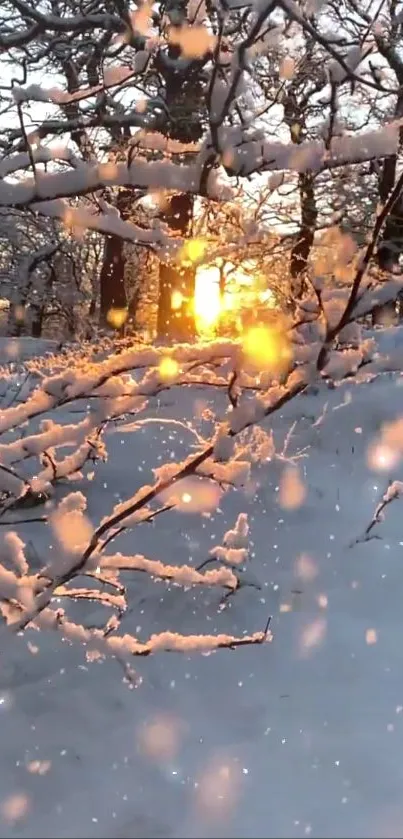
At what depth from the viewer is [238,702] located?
3152 millimetres

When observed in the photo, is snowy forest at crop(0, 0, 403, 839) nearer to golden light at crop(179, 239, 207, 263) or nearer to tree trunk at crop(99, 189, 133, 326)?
golden light at crop(179, 239, 207, 263)

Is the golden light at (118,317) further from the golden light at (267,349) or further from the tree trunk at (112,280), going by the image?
the golden light at (267,349)

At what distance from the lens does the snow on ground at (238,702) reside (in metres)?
2.55

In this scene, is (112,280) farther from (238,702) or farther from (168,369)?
(168,369)

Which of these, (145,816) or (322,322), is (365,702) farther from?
(322,322)

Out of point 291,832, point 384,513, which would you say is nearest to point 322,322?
point 291,832

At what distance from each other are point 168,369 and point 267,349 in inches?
10.1

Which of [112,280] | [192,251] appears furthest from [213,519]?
[112,280]

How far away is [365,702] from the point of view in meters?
3.10

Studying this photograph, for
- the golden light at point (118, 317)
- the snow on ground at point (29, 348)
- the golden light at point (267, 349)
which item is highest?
the golden light at point (267, 349)

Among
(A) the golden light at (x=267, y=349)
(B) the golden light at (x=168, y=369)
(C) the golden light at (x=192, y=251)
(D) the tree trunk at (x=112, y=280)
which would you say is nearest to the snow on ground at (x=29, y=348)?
(D) the tree trunk at (x=112, y=280)

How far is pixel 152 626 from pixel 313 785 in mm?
1216

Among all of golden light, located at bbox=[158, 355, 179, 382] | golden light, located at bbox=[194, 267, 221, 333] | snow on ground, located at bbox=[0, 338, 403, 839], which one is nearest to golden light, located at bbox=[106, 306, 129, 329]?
golden light, located at bbox=[194, 267, 221, 333]

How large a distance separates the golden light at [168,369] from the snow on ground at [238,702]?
1422 millimetres
